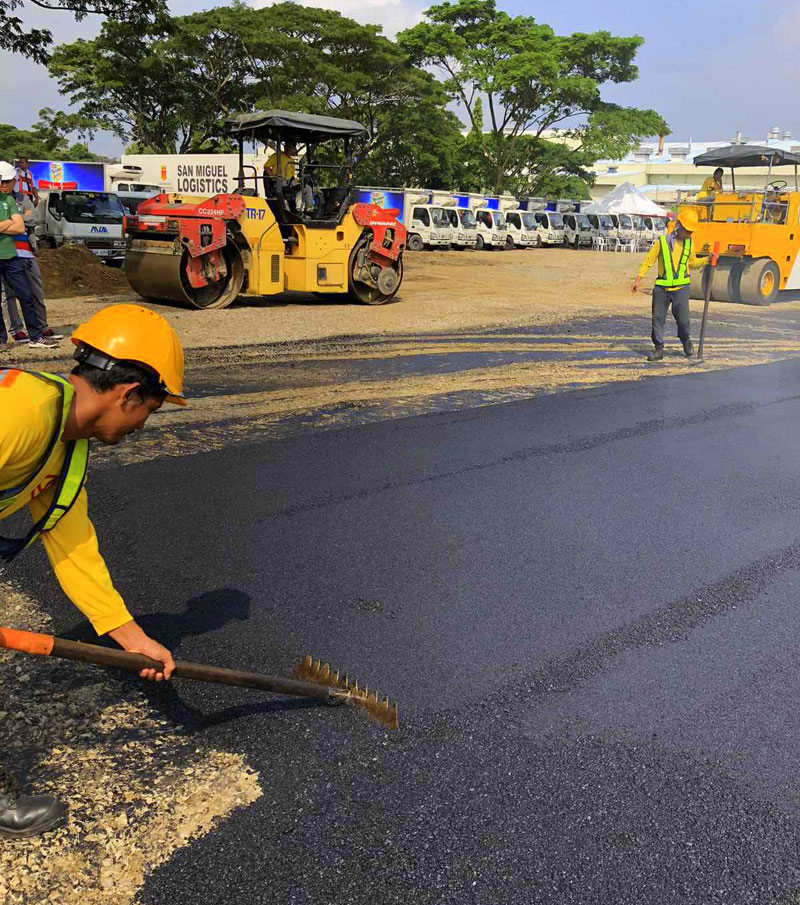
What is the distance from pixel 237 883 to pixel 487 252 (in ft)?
101

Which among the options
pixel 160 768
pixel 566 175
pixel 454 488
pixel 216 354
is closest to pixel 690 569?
pixel 454 488

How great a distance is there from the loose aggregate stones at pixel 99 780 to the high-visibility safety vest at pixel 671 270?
822 cm

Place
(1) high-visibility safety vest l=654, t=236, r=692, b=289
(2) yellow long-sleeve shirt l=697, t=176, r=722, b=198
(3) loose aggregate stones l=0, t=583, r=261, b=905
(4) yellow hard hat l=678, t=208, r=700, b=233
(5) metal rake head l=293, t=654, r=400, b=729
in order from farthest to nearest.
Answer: (2) yellow long-sleeve shirt l=697, t=176, r=722, b=198, (1) high-visibility safety vest l=654, t=236, r=692, b=289, (4) yellow hard hat l=678, t=208, r=700, b=233, (5) metal rake head l=293, t=654, r=400, b=729, (3) loose aggregate stones l=0, t=583, r=261, b=905

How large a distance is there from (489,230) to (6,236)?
25.7 metres

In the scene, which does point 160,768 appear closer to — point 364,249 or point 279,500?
point 279,500

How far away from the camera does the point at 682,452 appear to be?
605 cm

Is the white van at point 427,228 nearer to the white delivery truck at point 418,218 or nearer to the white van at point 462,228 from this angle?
the white delivery truck at point 418,218

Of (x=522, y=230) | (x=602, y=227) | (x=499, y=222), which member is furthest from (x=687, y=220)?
(x=602, y=227)

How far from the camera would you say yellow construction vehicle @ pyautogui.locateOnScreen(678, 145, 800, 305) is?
15930 millimetres

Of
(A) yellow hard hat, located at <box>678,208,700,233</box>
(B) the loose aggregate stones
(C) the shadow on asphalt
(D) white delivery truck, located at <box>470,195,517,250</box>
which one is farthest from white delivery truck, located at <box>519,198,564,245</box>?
(B) the loose aggregate stones

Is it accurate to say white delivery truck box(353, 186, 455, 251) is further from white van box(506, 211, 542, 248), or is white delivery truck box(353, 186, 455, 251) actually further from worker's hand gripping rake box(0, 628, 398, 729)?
worker's hand gripping rake box(0, 628, 398, 729)

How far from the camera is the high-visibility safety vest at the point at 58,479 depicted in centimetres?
194

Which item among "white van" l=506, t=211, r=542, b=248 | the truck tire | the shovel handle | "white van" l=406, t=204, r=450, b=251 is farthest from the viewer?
"white van" l=506, t=211, r=542, b=248

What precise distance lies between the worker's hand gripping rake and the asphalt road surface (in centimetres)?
8
